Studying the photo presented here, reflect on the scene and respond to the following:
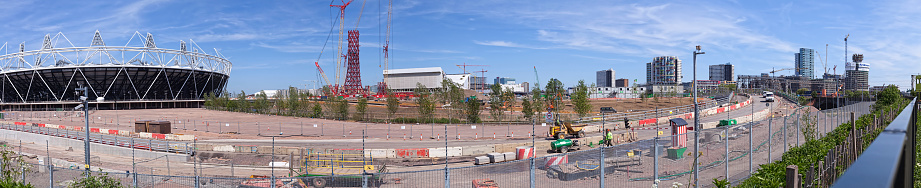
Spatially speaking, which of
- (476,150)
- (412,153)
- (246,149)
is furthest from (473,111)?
(246,149)

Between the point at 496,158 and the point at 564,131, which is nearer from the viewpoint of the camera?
the point at 496,158

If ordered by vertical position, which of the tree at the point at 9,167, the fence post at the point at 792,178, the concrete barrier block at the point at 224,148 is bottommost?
the concrete barrier block at the point at 224,148

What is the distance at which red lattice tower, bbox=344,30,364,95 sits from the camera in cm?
15062

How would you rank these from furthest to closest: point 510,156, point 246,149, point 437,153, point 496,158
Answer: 1. point 246,149
2. point 437,153
3. point 510,156
4. point 496,158

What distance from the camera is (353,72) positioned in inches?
6048

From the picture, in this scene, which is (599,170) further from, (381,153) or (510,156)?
(381,153)

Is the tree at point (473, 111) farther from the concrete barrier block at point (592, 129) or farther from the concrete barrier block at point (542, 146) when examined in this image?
the concrete barrier block at point (542, 146)

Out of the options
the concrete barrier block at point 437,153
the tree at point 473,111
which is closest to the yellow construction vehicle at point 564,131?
the concrete barrier block at point 437,153

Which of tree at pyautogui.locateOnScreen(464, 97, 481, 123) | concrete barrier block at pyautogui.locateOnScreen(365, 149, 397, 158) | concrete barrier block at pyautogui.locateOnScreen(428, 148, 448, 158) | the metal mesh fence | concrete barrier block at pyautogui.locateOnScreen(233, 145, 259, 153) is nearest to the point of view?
the metal mesh fence

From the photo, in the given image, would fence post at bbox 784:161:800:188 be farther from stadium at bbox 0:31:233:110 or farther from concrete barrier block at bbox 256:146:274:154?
stadium at bbox 0:31:233:110

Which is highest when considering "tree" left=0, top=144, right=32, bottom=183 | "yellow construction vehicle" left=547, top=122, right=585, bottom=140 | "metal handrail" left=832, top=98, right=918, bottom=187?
"metal handrail" left=832, top=98, right=918, bottom=187

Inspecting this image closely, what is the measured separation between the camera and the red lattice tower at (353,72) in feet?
494

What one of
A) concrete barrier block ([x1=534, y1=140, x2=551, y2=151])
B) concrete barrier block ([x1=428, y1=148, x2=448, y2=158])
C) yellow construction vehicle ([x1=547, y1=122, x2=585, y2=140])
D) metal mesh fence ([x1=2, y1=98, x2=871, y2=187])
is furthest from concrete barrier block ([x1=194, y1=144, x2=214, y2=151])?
yellow construction vehicle ([x1=547, y1=122, x2=585, y2=140])

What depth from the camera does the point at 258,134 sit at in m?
45.5
